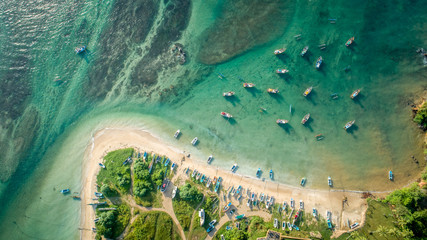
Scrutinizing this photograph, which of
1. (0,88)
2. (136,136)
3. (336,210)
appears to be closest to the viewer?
(336,210)

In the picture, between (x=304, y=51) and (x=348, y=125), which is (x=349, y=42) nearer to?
(x=304, y=51)

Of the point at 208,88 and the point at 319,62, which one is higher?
the point at 319,62

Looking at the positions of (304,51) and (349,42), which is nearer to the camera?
(349,42)

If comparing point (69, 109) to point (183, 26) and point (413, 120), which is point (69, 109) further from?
point (413, 120)

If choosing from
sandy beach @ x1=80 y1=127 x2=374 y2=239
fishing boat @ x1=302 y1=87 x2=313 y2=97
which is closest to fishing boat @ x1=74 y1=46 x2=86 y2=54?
sandy beach @ x1=80 y1=127 x2=374 y2=239

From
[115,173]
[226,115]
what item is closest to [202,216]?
[115,173]

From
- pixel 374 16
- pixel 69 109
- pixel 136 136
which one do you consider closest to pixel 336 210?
pixel 374 16

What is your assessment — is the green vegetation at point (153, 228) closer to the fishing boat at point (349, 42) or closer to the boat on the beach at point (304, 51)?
the boat on the beach at point (304, 51)
